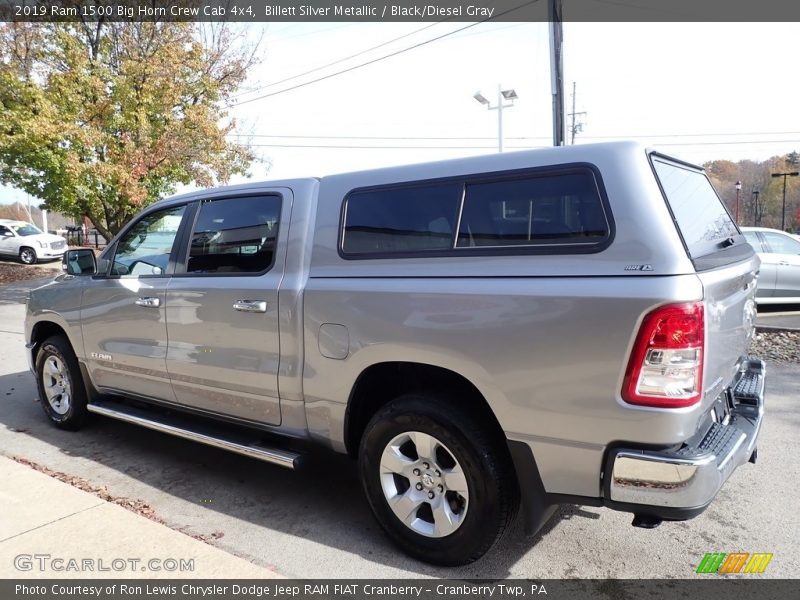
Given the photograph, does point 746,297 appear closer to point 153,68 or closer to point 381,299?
point 381,299

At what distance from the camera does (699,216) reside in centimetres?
298

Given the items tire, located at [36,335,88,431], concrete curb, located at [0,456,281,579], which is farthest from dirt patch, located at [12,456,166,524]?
tire, located at [36,335,88,431]

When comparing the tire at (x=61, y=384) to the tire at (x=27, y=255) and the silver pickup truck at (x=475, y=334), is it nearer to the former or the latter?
the silver pickup truck at (x=475, y=334)

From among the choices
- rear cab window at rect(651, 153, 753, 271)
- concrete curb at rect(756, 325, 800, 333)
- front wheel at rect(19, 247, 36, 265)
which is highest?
rear cab window at rect(651, 153, 753, 271)

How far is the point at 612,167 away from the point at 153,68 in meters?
13.5

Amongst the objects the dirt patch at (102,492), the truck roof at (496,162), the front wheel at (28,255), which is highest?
the truck roof at (496,162)

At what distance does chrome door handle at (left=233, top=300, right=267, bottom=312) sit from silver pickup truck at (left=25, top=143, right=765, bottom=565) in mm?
17

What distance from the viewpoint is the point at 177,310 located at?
157 inches

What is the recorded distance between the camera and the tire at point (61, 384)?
495 centimetres

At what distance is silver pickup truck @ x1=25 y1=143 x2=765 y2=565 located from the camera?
2.34m

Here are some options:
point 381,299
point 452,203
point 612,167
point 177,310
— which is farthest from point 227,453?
point 612,167

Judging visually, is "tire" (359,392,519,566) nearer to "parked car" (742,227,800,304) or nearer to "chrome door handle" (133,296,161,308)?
"chrome door handle" (133,296,161,308)

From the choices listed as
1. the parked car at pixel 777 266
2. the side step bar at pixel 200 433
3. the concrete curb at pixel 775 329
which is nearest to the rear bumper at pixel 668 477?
the side step bar at pixel 200 433

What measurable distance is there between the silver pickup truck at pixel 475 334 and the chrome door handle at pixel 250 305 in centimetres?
2
